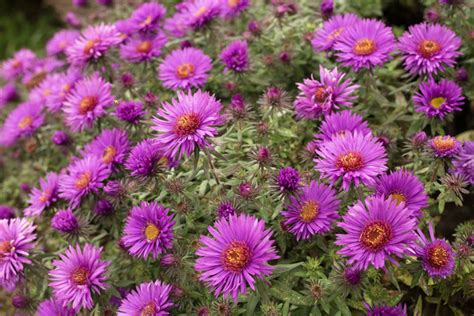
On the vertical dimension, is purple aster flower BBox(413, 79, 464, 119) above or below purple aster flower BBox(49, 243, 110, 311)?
above

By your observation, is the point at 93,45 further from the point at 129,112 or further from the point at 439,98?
the point at 439,98

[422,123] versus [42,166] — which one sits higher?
[422,123]

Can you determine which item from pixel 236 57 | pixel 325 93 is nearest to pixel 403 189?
pixel 325 93

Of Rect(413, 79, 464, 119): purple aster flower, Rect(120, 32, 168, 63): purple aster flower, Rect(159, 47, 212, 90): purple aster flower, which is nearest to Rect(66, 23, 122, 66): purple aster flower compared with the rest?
Rect(120, 32, 168, 63): purple aster flower

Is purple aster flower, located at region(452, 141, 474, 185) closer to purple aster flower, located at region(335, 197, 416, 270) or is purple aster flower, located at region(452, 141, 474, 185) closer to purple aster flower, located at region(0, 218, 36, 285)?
purple aster flower, located at region(335, 197, 416, 270)

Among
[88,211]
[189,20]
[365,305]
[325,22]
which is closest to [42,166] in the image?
[88,211]

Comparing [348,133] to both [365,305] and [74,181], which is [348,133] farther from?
[74,181]
